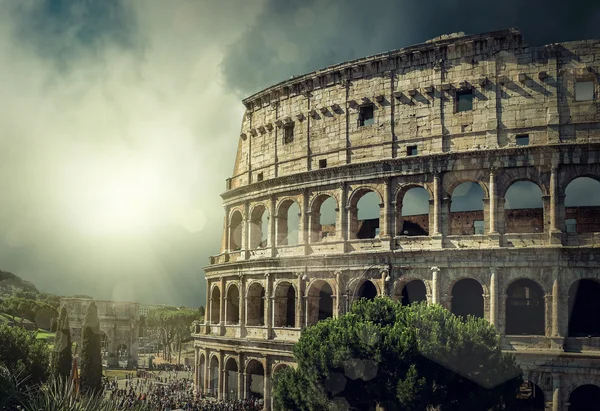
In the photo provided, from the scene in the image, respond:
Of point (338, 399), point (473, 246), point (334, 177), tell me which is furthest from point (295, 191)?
point (338, 399)

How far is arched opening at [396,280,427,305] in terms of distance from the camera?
32625 millimetres

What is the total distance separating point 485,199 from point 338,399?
37.4 feet

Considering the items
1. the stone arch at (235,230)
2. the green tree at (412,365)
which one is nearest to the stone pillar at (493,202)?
the green tree at (412,365)

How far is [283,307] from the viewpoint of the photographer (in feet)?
121

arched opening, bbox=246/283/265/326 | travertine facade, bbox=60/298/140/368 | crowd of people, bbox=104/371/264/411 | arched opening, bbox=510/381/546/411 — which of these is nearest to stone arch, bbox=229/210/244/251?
arched opening, bbox=246/283/265/326

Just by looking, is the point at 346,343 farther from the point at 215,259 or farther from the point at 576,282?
the point at 215,259

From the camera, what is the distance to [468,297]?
31688 mm

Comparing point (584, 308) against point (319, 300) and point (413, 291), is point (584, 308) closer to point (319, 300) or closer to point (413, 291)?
point (413, 291)

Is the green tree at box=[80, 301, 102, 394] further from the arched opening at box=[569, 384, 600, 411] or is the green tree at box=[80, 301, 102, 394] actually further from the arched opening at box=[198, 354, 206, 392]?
the arched opening at box=[569, 384, 600, 411]

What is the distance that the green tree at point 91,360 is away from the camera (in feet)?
119

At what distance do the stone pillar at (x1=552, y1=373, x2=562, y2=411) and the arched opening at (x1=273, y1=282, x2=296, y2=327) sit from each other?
14645mm

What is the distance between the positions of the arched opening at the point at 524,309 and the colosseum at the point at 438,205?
6 centimetres

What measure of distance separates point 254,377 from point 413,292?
10859mm

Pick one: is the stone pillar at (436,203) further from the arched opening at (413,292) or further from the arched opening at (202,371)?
the arched opening at (202,371)
